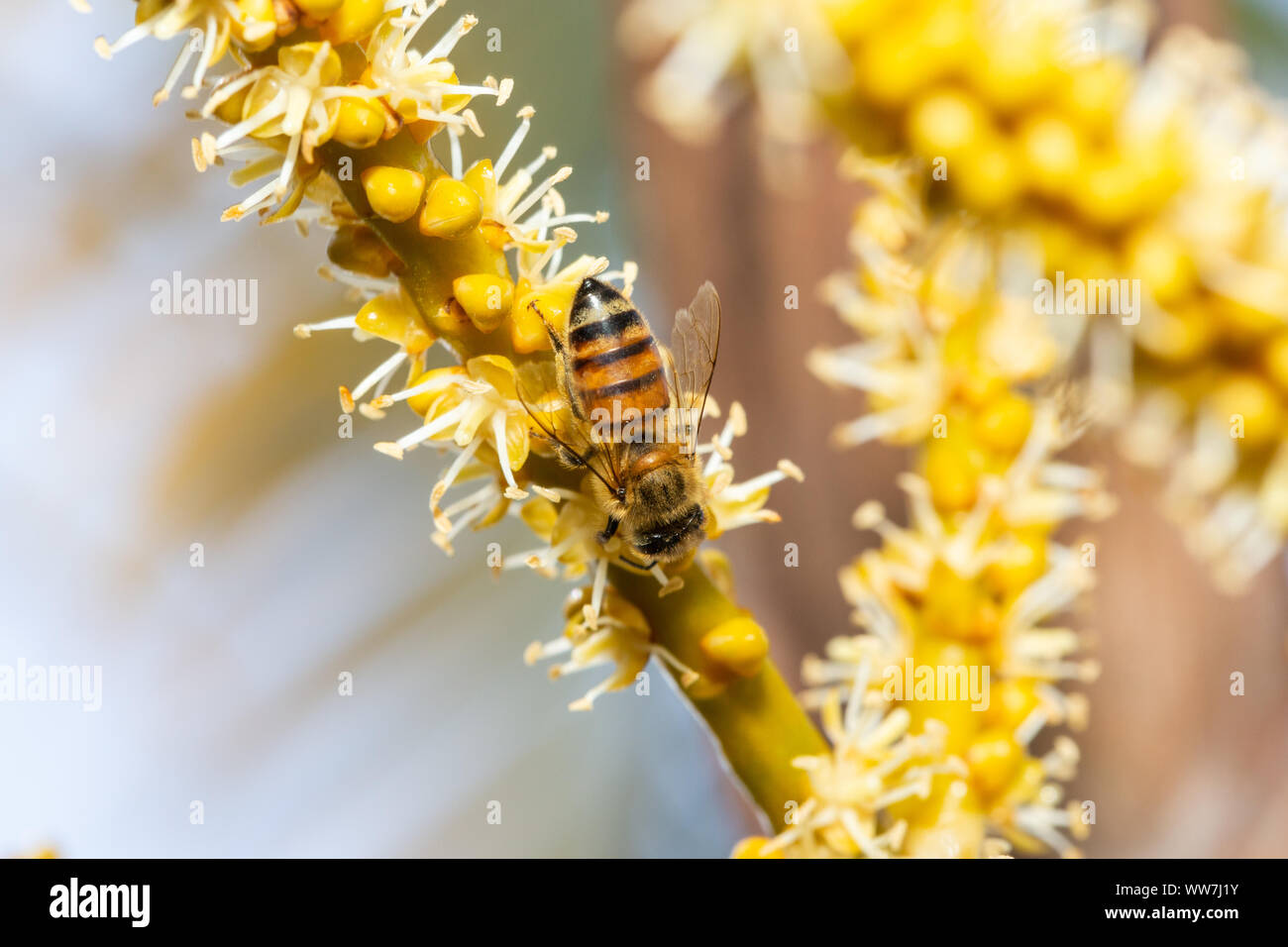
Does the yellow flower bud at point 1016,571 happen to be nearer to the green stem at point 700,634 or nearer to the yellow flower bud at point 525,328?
the green stem at point 700,634

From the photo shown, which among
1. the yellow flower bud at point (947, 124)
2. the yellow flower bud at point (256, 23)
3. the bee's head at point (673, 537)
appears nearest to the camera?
the yellow flower bud at point (256, 23)

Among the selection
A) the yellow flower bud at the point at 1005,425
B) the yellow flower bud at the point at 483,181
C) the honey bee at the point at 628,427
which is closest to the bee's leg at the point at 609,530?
the honey bee at the point at 628,427

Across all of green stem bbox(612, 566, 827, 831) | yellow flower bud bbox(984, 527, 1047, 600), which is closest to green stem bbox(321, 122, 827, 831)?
green stem bbox(612, 566, 827, 831)

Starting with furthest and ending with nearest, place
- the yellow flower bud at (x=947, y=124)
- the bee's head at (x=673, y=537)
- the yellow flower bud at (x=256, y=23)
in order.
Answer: the yellow flower bud at (x=947, y=124) → the bee's head at (x=673, y=537) → the yellow flower bud at (x=256, y=23)

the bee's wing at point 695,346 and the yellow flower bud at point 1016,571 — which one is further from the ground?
the bee's wing at point 695,346

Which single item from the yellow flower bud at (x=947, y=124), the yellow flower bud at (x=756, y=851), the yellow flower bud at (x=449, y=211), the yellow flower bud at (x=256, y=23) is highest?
the yellow flower bud at (x=947, y=124)

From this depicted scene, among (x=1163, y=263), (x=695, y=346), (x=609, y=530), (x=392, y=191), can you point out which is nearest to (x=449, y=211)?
(x=392, y=191)

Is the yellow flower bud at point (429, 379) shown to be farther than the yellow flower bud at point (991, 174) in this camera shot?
No

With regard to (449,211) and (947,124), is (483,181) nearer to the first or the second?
(449,211)
